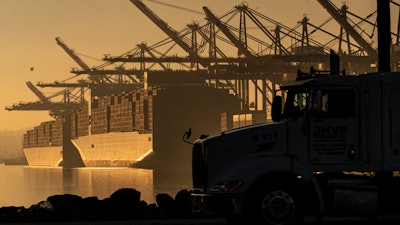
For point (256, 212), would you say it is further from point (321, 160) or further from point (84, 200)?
point (84, 200)

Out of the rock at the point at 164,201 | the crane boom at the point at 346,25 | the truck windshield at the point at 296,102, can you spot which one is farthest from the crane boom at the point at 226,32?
the truck windshield at the point at 296,102

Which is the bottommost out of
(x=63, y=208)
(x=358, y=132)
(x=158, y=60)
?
(x=63, y=208)

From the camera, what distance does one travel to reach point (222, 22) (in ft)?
590

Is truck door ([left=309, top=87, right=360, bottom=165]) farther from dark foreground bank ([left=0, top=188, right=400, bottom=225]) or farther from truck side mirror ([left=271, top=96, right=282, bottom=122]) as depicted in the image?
dark foreground bank ([left=0, top=188, right=400, bottom=225])

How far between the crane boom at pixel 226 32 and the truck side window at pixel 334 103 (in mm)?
157264

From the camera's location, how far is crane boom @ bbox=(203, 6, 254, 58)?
174 m

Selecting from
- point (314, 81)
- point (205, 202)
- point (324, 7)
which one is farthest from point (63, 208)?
point (324, 7)

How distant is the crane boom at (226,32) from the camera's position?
173750mm

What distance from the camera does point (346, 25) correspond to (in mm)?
146750

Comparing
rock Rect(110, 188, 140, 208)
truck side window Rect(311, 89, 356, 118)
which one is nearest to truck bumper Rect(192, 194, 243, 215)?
truck side window Rect(311, 89, 356, 118)

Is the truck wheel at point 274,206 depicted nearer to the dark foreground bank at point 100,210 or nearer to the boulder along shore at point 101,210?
the boulder along shore at point 101,210

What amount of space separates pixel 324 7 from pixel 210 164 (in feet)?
434

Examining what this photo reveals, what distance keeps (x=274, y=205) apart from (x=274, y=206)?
0.02 meters

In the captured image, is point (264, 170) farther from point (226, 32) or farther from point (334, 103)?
point (226, 32)
